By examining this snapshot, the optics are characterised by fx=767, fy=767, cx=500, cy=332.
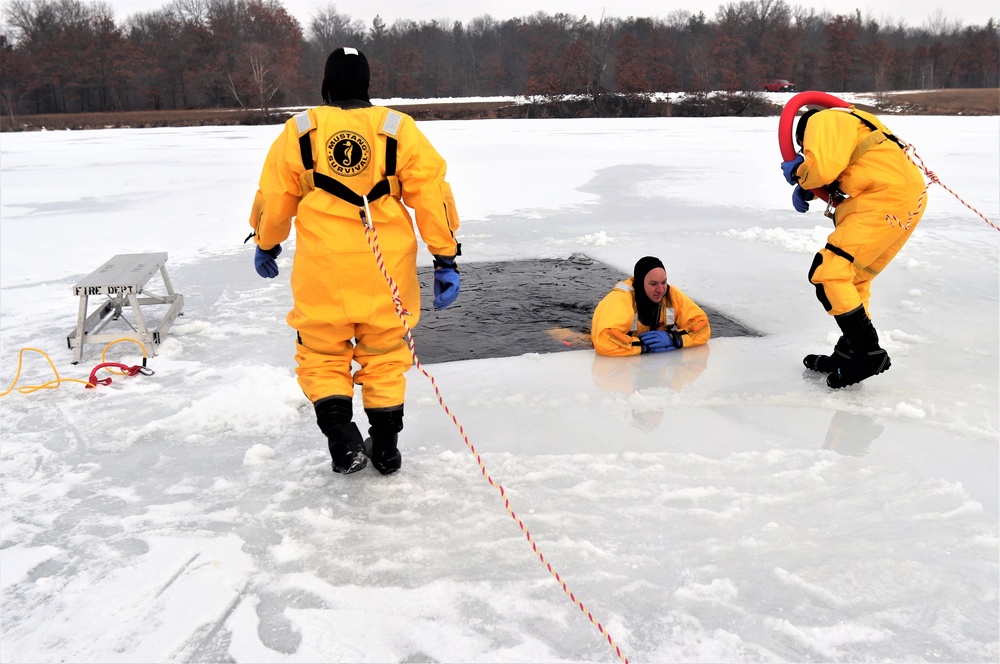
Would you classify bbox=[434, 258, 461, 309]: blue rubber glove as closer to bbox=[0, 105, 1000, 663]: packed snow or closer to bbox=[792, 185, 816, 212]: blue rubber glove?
bbox=[0, 105, 1000, 663]: packed snow

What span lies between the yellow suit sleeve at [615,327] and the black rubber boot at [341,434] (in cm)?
173

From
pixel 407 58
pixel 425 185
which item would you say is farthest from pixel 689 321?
pixel 407 58

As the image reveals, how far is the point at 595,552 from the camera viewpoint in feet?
7.72

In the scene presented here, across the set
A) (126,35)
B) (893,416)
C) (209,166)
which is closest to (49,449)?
(893,416)

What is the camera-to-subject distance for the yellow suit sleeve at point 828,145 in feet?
11.4

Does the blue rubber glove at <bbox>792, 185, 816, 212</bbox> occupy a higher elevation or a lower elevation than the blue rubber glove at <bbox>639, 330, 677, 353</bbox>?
higher

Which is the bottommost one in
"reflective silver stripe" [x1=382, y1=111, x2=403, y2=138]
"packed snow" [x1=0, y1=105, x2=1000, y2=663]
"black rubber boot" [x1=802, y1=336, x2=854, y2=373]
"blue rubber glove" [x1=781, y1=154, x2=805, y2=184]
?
"packed snow" [x1=0, y1=105, x2=1000, y2=663]

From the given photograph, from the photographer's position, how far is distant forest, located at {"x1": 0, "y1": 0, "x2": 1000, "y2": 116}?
42.7m

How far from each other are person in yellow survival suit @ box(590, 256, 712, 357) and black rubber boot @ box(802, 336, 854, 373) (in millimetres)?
594

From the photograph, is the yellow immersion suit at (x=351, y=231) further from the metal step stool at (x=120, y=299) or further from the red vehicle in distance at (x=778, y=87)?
the red vehicle in distance at (x=778, y=87)

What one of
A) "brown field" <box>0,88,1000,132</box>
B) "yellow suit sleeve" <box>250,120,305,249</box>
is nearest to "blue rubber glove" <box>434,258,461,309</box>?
"yellow suit sleeve" <box>250,120,305,249</box>

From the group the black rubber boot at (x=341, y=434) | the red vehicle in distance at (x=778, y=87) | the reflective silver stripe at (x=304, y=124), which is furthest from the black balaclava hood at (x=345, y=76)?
the red vehicle in distance at (x=778, y=87)

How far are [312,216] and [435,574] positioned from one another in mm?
1275

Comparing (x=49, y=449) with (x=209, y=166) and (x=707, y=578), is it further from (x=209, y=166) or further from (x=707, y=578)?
(x=209, y=166)
